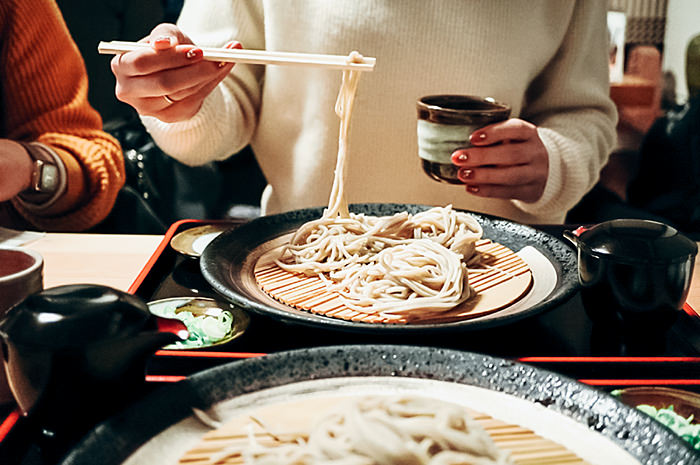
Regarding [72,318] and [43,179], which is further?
[43,179]

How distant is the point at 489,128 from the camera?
144cm

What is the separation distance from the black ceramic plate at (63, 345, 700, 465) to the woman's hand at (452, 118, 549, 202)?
72cm

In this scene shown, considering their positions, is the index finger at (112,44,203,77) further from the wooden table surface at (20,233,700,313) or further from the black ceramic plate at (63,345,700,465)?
the black ceramic plate at (63,345,700,465)

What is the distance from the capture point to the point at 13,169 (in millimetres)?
1772

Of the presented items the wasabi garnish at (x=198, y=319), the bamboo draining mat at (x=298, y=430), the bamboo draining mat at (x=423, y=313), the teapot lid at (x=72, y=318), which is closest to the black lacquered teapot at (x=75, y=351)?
the teapot lid at (x=72, y=318)

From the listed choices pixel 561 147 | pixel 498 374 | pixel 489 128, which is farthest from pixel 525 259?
pixel 498 374

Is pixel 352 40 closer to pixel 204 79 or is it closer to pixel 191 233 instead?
pixel 204 79

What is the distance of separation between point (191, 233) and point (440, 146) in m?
0.63

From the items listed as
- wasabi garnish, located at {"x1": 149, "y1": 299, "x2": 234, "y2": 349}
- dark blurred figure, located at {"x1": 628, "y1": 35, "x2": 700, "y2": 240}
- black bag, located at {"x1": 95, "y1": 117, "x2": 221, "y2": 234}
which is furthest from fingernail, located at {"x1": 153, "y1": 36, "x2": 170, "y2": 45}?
dark blurred figure, located at {"x1": 628, "y1": 35, "x2": 700, "y2": 240}

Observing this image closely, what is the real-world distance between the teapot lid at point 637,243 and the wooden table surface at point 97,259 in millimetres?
313

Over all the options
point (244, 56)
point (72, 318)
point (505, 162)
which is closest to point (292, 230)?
point (244, 56)

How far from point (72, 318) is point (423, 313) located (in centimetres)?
62

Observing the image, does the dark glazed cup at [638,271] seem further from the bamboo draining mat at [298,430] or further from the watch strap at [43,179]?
the watch strap at [43,179]

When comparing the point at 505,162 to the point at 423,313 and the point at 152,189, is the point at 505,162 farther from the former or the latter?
the point at 152,189
